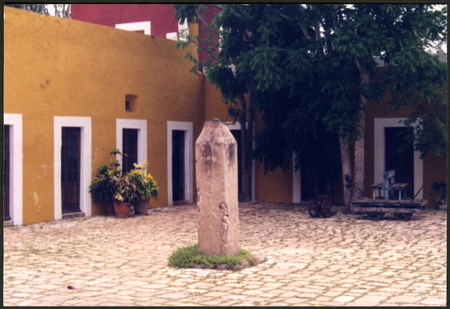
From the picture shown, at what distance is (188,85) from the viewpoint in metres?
18.2

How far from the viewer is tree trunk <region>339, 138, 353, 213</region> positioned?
1536 cm

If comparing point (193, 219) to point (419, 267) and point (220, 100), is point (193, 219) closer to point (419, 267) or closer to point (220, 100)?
point (220, 100)

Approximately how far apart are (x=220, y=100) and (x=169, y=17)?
2.97 meters

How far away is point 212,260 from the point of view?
28.0 feet

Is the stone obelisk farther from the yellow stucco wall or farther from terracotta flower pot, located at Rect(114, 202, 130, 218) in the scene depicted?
terracotta flower pot, located at Rect(114, 202, 130, 218)

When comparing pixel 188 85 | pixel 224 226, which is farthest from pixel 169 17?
pixel 224 226

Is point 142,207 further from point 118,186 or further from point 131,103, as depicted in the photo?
point 131,103

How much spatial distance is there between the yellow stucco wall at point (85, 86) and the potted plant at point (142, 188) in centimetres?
85

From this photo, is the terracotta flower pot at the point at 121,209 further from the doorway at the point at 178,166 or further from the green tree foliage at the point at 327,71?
the green tree foliage at the point at 327,71

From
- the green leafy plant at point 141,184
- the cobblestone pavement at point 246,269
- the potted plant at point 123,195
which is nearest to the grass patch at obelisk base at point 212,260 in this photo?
the cobblestone pavement at point 246,269

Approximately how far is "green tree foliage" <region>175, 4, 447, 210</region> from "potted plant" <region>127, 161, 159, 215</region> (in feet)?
8.92

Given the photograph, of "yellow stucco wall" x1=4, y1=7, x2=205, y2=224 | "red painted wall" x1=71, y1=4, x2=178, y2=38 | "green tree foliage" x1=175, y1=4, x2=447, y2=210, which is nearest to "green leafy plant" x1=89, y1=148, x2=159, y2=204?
"yellow stucco wall" x1=4, y1=7, x2=205, y2=224

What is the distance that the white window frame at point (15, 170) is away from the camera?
1328 centimetres

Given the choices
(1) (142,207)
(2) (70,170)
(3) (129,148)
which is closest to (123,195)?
(1) (142,207)
